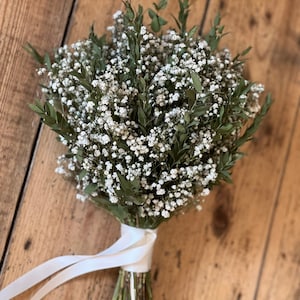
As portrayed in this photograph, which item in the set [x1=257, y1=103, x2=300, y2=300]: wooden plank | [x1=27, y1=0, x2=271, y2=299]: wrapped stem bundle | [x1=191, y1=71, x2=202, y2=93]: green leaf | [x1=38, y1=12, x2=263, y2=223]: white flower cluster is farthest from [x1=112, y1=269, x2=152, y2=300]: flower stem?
[x1=191, y1=71, x2=202, y2=93]: green leaf

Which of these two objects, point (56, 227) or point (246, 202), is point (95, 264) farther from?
point (246, 202)

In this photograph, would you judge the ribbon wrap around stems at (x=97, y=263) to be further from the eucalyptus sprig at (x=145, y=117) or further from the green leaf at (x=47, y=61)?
the green leaf at (x=47, y=61)

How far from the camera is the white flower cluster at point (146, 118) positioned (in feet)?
2.93

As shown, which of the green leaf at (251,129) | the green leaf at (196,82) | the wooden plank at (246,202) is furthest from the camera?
the wooden plank at (246,202)

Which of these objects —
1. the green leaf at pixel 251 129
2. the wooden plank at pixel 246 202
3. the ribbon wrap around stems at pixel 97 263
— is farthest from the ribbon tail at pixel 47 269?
the green leaf at pixel 251 129

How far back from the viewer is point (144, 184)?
0.91m

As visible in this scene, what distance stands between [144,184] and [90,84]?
0.17 meters

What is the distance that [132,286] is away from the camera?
102cm

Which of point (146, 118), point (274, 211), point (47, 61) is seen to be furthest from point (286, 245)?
point (47, 61)

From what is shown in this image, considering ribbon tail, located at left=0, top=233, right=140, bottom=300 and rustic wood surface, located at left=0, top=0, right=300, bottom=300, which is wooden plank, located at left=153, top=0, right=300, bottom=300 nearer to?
rustic wood surface, located at left=0, top=0, right=300, bottom=300

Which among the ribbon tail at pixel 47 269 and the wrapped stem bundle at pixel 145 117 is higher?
the wrapped stem bundle at pixel 145 117

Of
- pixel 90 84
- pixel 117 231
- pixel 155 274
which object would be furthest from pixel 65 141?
pixel 155 274

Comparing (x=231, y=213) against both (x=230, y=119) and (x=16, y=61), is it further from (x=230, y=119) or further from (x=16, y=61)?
(x=16, y=61)

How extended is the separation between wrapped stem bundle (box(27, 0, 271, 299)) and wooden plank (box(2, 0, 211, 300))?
0.23 ft
